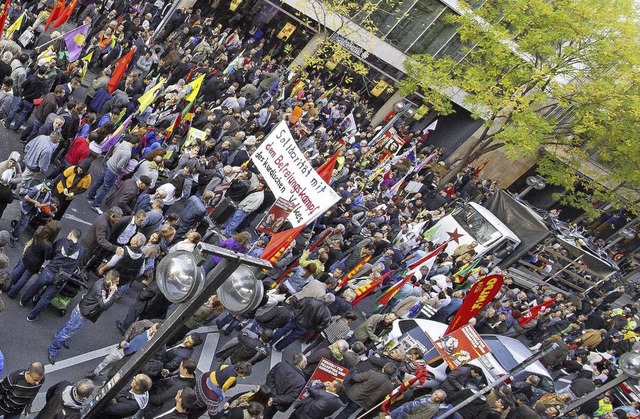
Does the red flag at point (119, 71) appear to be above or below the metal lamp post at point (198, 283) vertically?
below

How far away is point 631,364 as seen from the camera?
31.9 ft

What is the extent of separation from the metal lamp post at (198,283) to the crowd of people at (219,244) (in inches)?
43.7

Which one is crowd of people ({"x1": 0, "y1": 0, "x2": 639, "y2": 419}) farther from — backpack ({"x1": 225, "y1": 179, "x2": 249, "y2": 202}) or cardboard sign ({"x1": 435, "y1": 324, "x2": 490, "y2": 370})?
→ cardboard sign ({"x1": 435, "y1": 324, "x2": 490, "y2": 370})

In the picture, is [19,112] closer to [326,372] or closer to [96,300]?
[96,300]

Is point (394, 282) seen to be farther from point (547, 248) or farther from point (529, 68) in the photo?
point (529, 68)

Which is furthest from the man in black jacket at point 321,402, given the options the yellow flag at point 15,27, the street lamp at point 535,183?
the street lamp at point 535,183

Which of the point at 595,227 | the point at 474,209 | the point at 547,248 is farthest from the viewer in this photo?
the point at 595,227

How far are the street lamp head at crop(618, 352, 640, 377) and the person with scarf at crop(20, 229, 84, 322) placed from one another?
8259mm

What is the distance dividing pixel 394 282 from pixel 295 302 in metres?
4.94

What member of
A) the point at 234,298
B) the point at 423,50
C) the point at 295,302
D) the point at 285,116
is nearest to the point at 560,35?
the point at 423,50

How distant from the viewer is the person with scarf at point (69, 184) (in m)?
10.4

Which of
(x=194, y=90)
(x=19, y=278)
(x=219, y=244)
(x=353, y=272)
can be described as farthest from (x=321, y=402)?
(x=194, y=90)

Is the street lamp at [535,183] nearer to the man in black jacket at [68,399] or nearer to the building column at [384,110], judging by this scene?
the building column at [384,110]

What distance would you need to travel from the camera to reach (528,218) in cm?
2034
